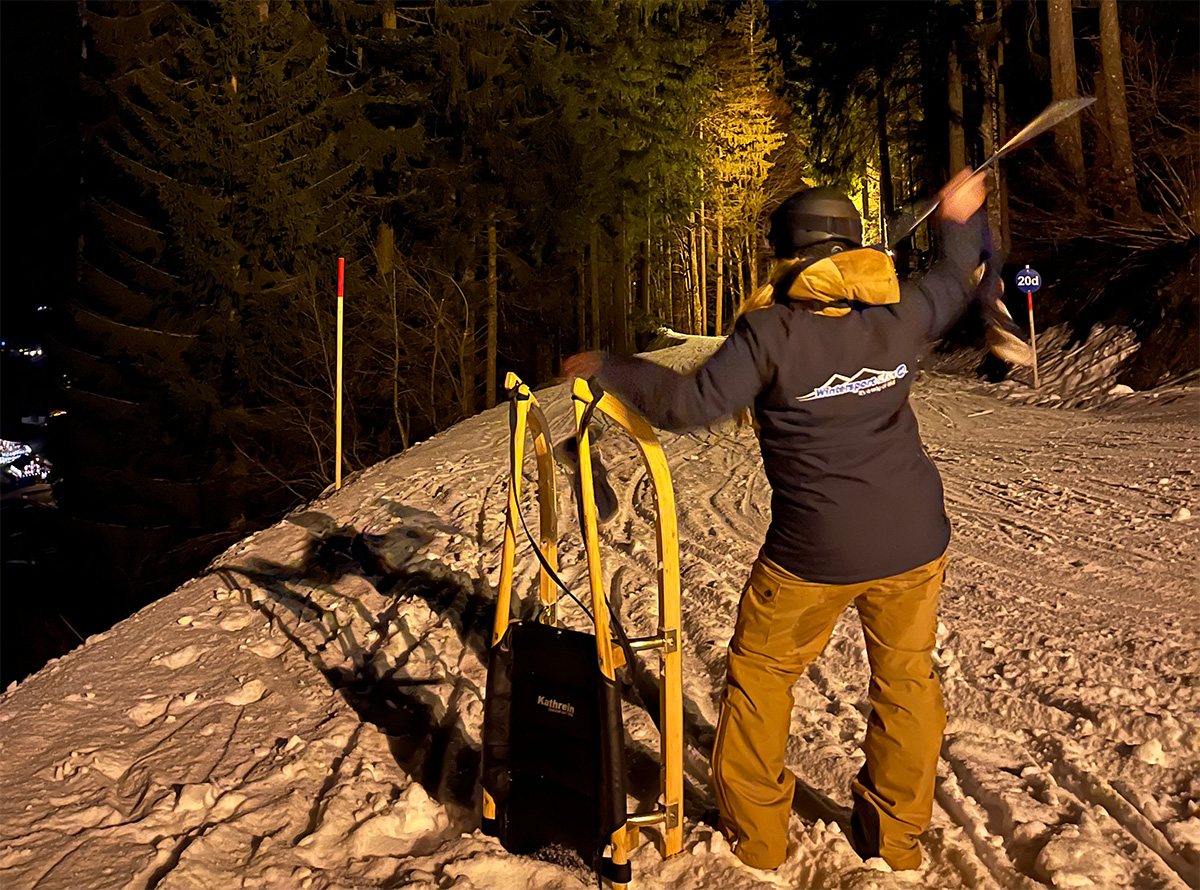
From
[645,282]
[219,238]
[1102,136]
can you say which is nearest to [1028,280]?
[1102,136]

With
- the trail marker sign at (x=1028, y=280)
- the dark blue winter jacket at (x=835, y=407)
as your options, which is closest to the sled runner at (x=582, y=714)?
the dark blue winter jacket at (x=835, y=407)

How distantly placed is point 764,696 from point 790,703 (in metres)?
0.12

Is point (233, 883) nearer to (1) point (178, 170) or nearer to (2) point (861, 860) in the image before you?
(2) point (861, 860)

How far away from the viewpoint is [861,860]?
3.38m

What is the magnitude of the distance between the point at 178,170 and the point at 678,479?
17.5 m

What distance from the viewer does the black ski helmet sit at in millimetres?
3062

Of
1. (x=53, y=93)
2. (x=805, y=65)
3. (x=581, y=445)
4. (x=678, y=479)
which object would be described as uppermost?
(x=805, y=65)

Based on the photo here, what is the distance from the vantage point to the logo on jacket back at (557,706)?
130 inches

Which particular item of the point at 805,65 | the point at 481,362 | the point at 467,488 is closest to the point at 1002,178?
the point at 481,362

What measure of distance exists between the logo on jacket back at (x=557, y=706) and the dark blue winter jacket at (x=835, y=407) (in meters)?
0.88

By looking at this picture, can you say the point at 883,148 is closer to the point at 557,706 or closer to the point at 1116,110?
the point at 1116,110

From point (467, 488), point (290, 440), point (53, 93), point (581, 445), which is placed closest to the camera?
point (581, 445)

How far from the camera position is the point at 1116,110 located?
1884 cm

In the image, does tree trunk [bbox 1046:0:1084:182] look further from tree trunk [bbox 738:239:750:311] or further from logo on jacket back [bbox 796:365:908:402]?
tree trunk [bbox 738:239:750:311]
